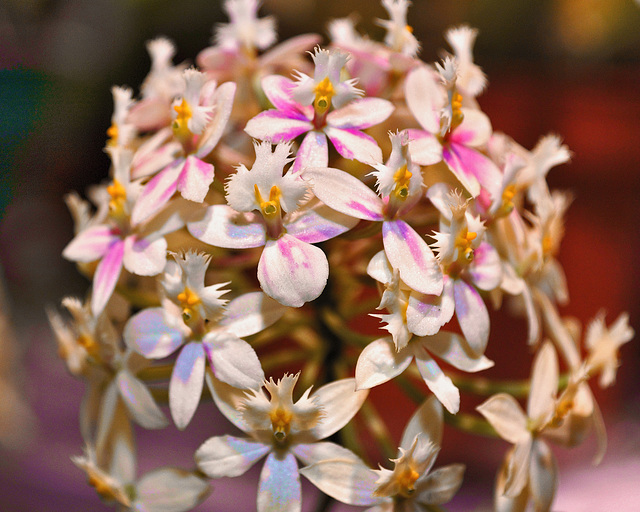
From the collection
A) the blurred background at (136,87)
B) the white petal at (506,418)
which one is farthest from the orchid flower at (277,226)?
the blurred background at (136,87)

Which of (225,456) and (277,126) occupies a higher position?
(277,126)

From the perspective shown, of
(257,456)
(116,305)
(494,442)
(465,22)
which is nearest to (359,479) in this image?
(257,456)

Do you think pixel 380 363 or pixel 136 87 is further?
pixel 136 87

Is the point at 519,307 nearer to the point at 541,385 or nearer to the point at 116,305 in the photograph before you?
the point at 541,385

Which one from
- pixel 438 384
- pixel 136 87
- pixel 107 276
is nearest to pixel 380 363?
pixel 438 384

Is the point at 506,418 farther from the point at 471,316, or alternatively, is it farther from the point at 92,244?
the point at 92,244

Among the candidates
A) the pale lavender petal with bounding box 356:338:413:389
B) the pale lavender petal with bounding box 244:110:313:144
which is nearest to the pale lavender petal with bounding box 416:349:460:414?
the pale lavender petal with bounding box 356:338:413:389

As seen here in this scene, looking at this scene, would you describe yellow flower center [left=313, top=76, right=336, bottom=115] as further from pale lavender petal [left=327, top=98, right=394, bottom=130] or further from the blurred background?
the blurred background
